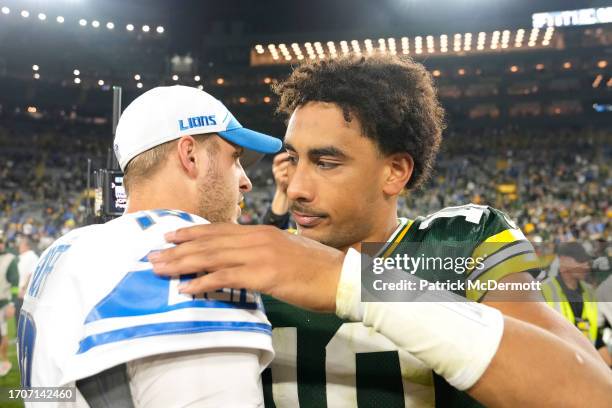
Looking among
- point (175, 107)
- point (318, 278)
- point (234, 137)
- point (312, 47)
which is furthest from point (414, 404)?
point (312, 47)

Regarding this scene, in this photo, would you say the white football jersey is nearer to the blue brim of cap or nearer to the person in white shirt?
the blue brim of cap

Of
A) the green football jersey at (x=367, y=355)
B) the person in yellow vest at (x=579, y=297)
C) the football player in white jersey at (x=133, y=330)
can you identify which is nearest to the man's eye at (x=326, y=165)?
the green football jersey at (x=367, y=355)

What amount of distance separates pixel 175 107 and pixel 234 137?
0.72ft

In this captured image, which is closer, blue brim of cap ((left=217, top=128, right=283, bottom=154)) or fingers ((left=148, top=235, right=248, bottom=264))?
fingers ((left=148, top=235, right=248, bottom=264))

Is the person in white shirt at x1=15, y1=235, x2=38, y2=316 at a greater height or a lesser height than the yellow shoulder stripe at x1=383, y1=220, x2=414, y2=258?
lesser

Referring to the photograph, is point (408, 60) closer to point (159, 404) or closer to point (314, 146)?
point (314, 146)

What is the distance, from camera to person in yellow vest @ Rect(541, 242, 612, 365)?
4.88 meters

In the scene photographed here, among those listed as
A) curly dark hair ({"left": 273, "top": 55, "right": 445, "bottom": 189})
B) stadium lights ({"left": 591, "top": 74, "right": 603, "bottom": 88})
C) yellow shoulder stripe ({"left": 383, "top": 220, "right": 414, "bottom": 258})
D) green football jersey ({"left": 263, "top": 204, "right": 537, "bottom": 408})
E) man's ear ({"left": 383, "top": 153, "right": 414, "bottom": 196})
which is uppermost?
stadium lights ({"left": 591, "top": 74, "right": 603, "bottom": 88})

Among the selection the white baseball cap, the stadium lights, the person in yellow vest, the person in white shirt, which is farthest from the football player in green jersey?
the stadium lights

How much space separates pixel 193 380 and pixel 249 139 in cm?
95

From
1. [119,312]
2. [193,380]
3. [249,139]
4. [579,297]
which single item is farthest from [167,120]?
[579,297]

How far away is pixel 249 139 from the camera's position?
6.64 feet

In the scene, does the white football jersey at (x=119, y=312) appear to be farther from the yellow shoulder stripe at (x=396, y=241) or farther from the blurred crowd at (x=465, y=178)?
the blurred crowd at (x=465, y=178)

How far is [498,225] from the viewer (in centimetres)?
193
